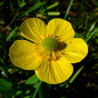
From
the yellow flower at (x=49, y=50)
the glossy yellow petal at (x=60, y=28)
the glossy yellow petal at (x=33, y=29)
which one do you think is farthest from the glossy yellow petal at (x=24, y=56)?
the glossy yellow petal at (x=60, y=28)

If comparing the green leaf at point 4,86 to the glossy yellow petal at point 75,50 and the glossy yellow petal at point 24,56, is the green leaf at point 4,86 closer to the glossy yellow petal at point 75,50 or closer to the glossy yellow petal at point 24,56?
the glossy yellow petal at point 24,56

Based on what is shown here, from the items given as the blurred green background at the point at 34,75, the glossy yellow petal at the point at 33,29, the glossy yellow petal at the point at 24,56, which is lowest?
the blurred green background at the point at 34,75

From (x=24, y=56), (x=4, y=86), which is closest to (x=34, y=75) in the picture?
(x=24, y=56)

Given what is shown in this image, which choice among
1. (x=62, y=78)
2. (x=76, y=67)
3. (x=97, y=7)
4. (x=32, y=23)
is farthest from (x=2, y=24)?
(x=97, y=7)

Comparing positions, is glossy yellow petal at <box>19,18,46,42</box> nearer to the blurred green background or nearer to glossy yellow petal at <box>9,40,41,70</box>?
glossy yellow petal at <box>9,40,41,70</box>

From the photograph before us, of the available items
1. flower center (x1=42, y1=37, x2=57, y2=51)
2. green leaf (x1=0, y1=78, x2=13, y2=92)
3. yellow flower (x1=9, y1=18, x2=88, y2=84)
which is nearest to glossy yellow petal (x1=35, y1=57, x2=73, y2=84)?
yellow flower (x1=9, y1=18, x2=88, y2=84)

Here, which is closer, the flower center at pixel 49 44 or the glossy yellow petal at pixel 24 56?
the glossy yellow petal at pixel 24 56

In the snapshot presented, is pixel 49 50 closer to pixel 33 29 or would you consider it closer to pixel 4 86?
pixel 33 29
